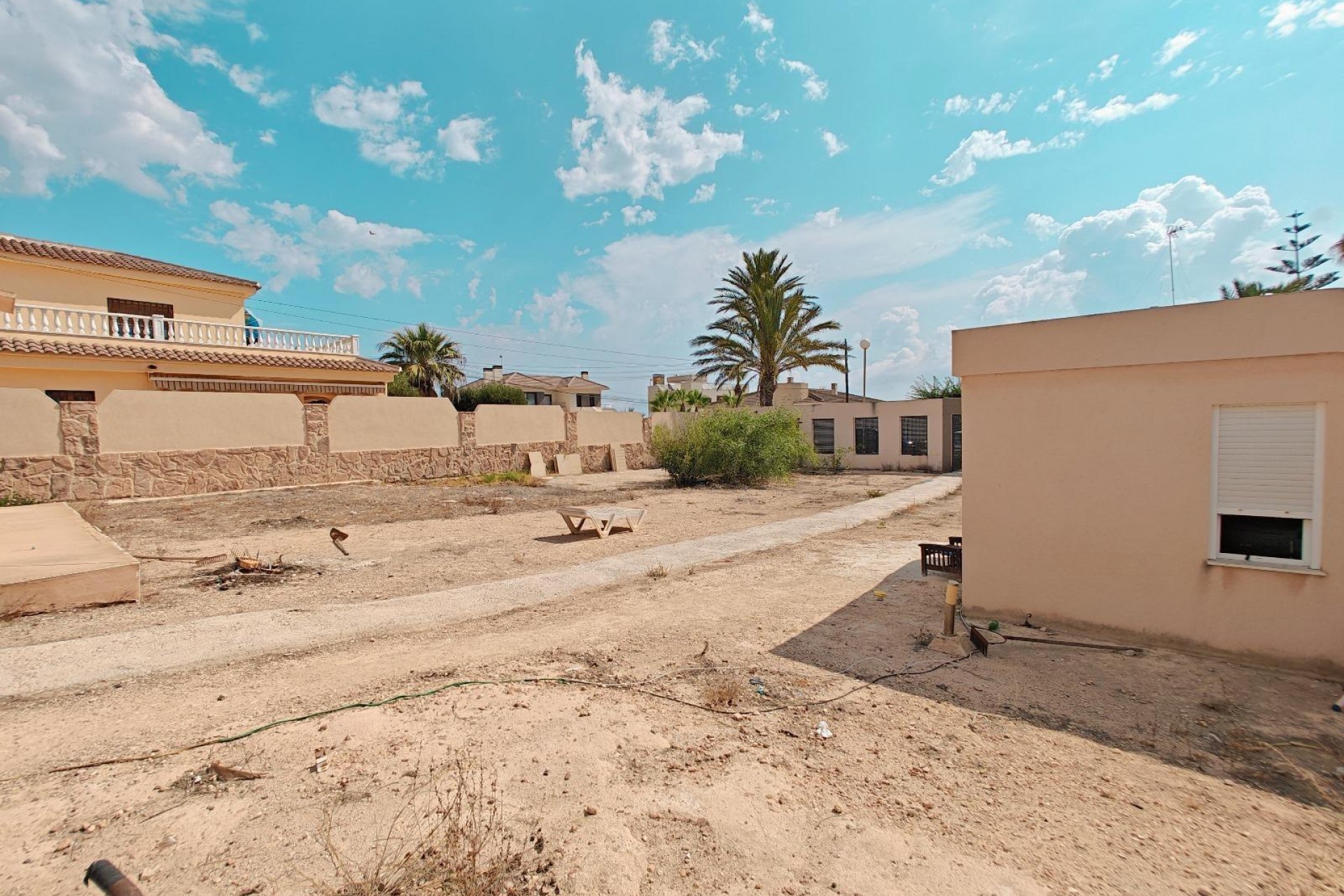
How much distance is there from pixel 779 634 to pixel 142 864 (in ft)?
14.5

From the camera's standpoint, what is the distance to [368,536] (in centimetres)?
1057

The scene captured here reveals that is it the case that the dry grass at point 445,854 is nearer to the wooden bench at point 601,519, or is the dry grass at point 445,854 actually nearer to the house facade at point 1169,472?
the house facade at point 1169,472

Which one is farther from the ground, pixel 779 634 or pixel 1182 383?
pixel 1182 383

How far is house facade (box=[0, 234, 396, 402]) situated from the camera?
17.2m

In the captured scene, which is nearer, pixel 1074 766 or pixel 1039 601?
pixel 1074 766

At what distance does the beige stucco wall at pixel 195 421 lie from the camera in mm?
13891

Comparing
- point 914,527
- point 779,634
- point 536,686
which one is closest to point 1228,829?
point 779,634

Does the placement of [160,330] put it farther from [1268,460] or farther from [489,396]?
[1268,460]

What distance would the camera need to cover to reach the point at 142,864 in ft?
8.23

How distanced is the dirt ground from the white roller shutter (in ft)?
4.22

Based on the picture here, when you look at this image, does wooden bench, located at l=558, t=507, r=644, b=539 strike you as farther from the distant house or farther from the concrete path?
the distant house

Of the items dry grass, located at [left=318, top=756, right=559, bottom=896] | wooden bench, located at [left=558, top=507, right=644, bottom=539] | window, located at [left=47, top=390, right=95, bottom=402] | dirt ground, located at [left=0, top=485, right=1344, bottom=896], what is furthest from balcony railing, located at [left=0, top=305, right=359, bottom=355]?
dry grass, located at [left=318, top=756, right=559, bottom=896]

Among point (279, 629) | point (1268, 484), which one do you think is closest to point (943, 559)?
A: point (1268, 484)

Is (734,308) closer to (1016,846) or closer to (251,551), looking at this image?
(251,551)
